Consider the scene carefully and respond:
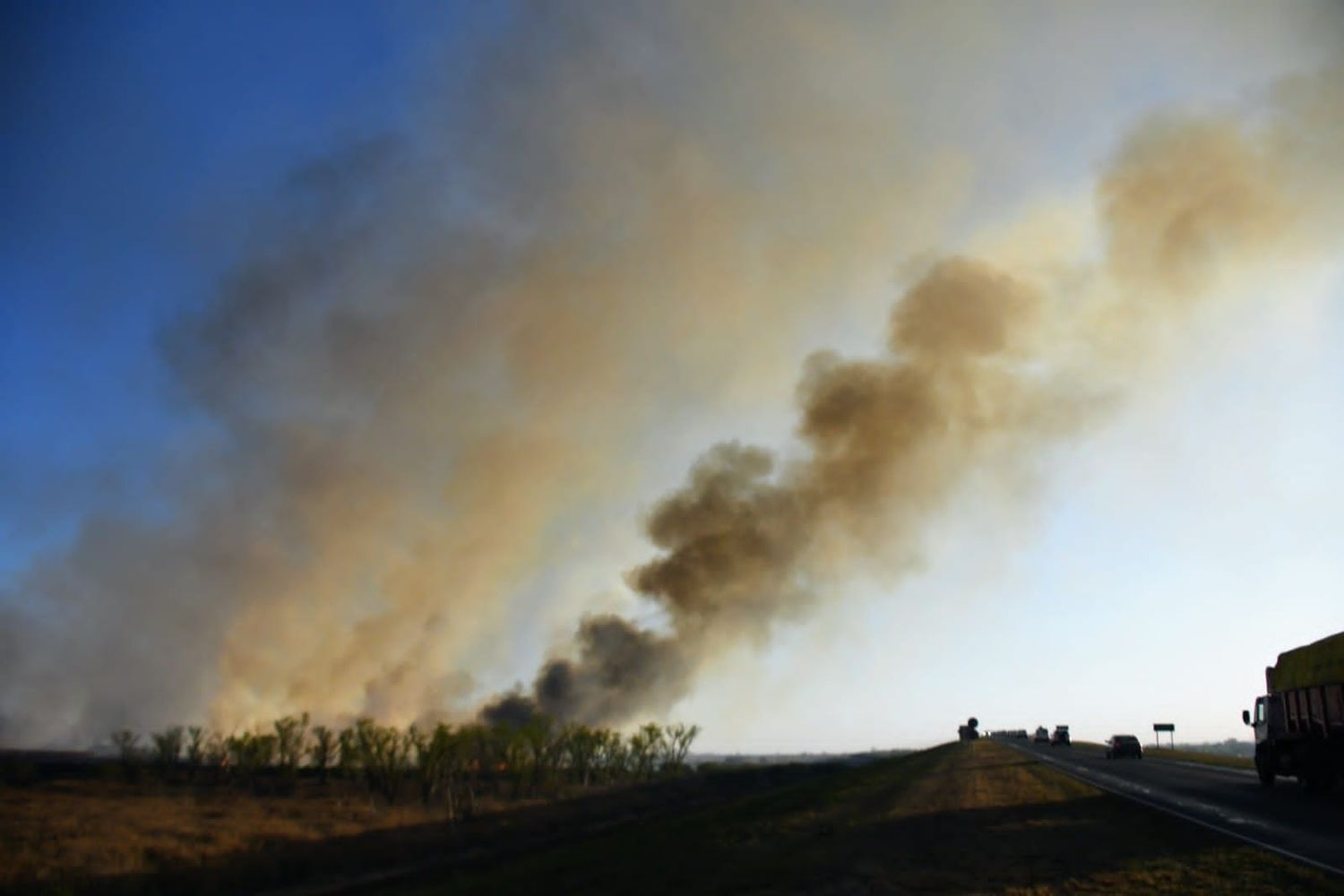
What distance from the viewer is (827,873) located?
16.4 metres

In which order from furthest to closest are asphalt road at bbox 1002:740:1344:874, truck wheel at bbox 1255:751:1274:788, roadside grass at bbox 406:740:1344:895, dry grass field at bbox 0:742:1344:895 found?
truck wheel at bbox 1255:751:1274:788 → asphalt road at bbox 1002:740:1344:874 → dry grass field at bbox 0:742:1344:895 → roadside grass at bbox 406:740:1344:895

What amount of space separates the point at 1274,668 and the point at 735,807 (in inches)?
826

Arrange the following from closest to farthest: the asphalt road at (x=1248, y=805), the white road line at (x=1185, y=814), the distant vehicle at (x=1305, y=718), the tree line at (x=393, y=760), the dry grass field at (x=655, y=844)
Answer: the white road line at (x=1185, y=814), the dry grass field at (x=655, y=844), the asphalt road at (x=1248, y=805), the distant vehicle at (x=1305, y=718), the tree line at (x=393, y=760)

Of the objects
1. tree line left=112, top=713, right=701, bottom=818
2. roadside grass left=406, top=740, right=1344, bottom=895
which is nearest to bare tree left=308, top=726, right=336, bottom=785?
tree line left=112, top=713, right=701, bottom=818

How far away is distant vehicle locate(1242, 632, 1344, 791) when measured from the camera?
26641mm

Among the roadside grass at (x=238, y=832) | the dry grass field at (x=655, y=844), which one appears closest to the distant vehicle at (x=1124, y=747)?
the dry grass field at (x=655, y=844)

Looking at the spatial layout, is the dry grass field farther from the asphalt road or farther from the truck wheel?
the truck wheel

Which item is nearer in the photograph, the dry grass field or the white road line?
the white road line

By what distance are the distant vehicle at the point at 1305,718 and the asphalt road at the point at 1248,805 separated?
747mm

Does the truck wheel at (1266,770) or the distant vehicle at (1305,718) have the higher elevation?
the distant vehicle at (1305,718)

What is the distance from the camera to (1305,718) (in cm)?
2861

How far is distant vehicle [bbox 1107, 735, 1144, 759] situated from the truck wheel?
Answer: 29885 mm

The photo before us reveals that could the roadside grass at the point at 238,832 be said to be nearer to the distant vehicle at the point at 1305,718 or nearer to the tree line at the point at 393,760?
the tree line at the point at 393,760

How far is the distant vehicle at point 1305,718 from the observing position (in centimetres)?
2664
